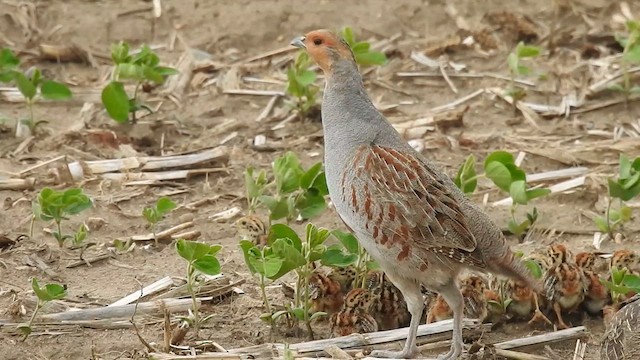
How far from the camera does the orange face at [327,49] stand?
18.2ft

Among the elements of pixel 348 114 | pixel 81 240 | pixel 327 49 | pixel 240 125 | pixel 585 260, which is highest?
pixel 327 49

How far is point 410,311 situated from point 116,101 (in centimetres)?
298

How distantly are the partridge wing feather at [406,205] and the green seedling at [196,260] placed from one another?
0.62 m

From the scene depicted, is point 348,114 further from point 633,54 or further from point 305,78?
point 633,54

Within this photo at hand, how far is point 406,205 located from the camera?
16.7 feet

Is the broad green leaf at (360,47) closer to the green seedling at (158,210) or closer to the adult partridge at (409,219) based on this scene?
the green seedling at (158,210)

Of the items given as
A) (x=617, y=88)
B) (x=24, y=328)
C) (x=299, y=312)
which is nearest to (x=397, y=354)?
(x=299, y=312)

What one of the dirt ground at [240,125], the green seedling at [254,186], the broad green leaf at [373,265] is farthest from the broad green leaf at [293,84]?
the broad green leaf at [373,265]

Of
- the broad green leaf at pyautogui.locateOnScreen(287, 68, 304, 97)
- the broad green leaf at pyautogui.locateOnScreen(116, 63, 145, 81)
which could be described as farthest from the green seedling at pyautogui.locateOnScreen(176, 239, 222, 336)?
the broad green leaf at pyautogui.locateOnScreen(287, 68, 304, 97)

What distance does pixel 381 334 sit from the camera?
530cm

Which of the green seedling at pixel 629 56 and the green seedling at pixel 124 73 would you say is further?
the green seedling at pixel 629 56

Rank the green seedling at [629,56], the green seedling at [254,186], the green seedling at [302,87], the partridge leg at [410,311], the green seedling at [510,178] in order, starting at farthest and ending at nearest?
the green seedling at [629,56] → the green seedling at [302,87] → the green seedling at [254,186] → the green seedling at [510,178] → the partridge leg at [410,311]

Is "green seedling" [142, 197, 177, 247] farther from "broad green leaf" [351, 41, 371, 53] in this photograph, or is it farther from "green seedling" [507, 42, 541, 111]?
"green seedling" [507, 42, 541, 111]

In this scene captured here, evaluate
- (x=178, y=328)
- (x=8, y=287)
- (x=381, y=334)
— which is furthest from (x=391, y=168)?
(x=8, y=287)
